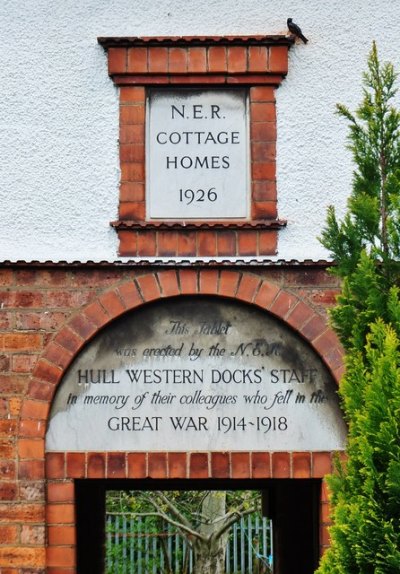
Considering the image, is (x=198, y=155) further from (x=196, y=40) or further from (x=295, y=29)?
(x=295, y=29)

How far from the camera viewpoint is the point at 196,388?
29.3 ft

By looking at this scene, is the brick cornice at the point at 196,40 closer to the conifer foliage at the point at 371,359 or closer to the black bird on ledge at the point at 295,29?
the black bird on ledge at the point at 295,29

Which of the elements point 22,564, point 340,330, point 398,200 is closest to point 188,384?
point 22,564

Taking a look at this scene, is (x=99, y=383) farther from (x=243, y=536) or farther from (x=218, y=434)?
(x=243, y=536)

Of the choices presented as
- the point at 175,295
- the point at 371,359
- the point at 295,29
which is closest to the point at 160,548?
the point at 175,295

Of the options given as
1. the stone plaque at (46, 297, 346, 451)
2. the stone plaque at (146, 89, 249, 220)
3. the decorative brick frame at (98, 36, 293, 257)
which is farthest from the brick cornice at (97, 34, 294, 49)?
the stone plaque at (46, 297, 346, 451)

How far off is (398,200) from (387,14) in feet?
9.97

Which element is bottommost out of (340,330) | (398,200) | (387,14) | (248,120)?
(340,330)

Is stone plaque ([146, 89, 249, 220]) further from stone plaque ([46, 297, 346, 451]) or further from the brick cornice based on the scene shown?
stone plaque ([46, 297, 346, 451])

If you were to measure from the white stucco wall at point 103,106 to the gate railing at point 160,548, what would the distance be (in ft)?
38.4

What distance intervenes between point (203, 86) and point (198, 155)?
505 mm

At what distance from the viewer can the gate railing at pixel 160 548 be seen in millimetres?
20438

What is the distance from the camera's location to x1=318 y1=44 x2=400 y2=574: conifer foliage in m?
6.24

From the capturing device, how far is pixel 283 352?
29.4ft
